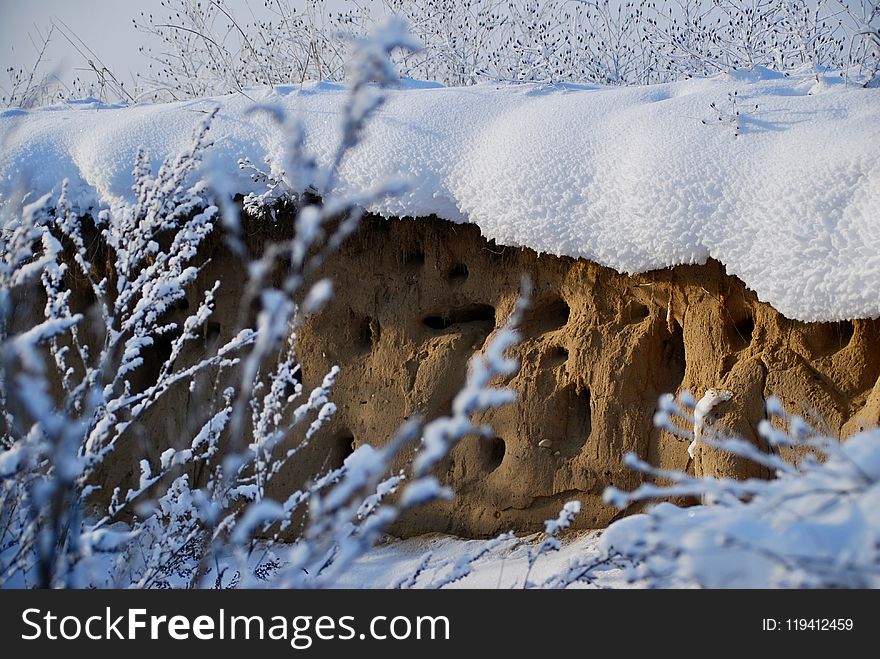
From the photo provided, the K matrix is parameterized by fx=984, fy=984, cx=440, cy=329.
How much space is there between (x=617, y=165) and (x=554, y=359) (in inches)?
32.2

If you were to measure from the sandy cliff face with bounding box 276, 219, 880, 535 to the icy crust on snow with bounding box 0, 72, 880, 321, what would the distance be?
0.77 ft

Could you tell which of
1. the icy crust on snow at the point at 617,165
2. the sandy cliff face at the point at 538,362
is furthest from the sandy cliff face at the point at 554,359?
the icy crust on snow at the point at 617,165

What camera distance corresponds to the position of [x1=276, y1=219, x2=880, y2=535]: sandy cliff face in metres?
3.43

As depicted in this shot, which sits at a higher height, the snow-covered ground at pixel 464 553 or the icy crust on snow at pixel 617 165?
the icy crust on snow at pixel 617 165

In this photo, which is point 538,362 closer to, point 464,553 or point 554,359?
point 554,359

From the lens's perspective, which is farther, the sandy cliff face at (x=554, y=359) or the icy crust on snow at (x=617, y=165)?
the sandy cliff face at (x=554, y=359)

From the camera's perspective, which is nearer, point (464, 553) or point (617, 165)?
point (464, 553)

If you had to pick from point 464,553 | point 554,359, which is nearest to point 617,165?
point 554,359

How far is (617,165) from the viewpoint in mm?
3557

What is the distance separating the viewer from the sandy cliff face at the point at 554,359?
11.2 feet

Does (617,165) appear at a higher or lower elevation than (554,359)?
higher

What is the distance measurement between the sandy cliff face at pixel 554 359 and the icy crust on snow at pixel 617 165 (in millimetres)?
235

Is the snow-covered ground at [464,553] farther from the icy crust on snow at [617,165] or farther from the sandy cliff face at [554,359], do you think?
the icy crust on snow at [617,165]

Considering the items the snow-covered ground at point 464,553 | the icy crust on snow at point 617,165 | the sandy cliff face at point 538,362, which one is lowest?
the snow-covered ground at point 464,553
